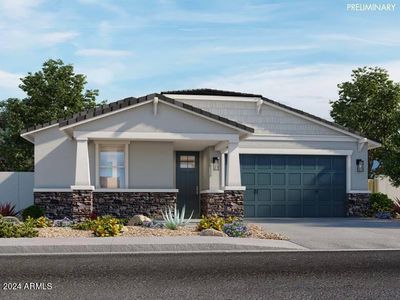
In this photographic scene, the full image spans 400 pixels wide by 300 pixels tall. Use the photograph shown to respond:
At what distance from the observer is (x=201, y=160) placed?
24.2m

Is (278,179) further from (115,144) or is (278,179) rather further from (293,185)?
(115,144)

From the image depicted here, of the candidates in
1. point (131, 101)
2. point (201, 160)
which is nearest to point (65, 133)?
point (131, 101)

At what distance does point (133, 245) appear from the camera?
13.2 m

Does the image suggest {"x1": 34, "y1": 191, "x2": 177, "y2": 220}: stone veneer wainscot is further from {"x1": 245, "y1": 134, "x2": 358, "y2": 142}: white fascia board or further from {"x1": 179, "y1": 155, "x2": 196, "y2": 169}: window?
{"x1": 245, "y1": 134, "x2": 358, "y2": 142}: white fascia board

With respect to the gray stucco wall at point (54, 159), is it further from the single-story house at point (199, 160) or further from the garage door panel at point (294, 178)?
the garage door panel at point (294, 178)

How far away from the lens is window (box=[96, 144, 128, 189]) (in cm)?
2162

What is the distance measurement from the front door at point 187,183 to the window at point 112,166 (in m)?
2.73

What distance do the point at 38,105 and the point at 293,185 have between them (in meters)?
18.1

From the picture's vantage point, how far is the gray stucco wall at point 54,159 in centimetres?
2169

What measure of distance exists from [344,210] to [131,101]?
405 inches

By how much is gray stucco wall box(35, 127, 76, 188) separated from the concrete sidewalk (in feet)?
25.1

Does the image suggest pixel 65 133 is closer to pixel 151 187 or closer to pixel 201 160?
pixel 151 187

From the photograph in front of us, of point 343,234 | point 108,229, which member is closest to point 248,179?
point 343,234

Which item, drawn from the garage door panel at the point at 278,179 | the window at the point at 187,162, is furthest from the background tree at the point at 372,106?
the window at the point at 187,162
